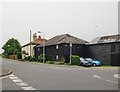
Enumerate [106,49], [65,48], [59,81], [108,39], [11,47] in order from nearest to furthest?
[59,81]
[106,49]
[108,39]
[65,48]
[11,47]

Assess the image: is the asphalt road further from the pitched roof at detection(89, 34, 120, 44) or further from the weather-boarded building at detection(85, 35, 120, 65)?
the pitched roof at detection(89, 34, 120, 44)

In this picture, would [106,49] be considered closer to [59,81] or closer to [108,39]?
[108,39]

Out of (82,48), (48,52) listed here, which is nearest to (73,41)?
(82,48)

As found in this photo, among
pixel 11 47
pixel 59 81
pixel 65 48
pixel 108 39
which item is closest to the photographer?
pixel 59 81

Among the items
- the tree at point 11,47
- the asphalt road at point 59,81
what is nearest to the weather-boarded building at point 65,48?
the asphalt road at point 59,81

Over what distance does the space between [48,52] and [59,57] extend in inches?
293

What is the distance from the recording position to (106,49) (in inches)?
2584

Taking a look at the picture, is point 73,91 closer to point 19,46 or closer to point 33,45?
point 33,45

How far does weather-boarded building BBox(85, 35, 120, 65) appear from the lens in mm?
62897

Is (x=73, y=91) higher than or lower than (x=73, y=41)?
lower

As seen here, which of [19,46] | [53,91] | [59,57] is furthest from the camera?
[19,46]

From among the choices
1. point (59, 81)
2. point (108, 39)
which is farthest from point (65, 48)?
point (59, 81)

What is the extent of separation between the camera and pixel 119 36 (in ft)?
217

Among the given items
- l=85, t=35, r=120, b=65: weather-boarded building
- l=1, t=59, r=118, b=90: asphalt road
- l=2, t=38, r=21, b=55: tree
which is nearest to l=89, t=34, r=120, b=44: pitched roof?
l=85, t=35, r=120, b=65: weather-boarded building
